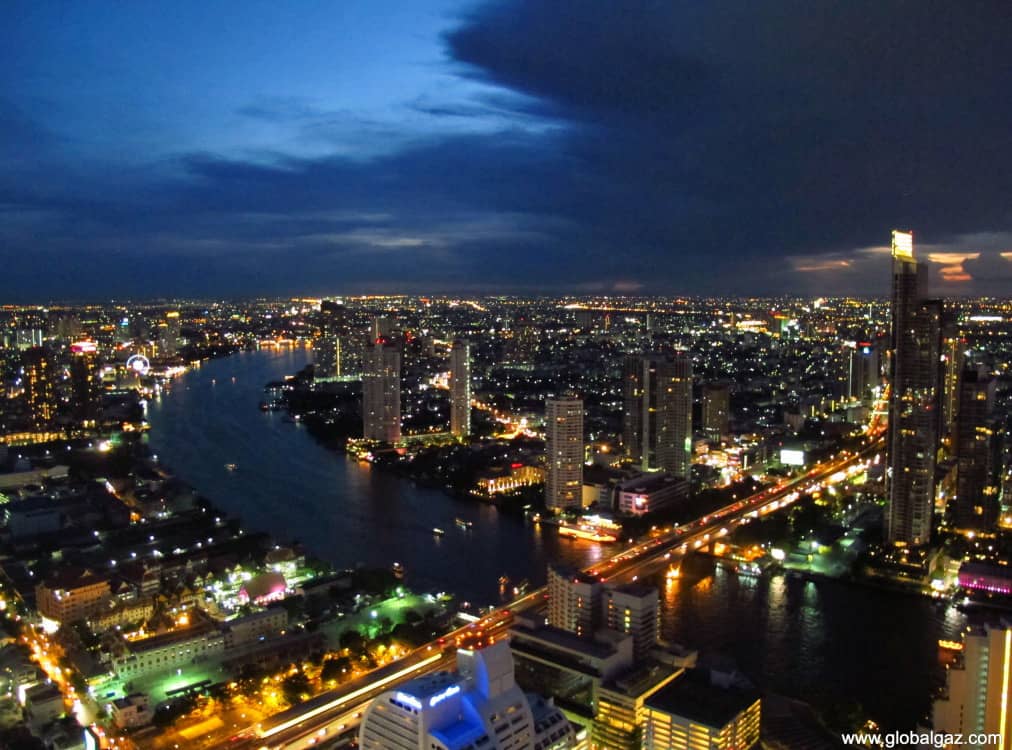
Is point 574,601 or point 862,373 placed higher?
point 862,373

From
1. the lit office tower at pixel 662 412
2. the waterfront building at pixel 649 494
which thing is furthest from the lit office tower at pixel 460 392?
the waterfront building at pixel 649 494

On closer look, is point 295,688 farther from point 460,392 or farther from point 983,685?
point 460,392

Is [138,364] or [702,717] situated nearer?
[702,717]

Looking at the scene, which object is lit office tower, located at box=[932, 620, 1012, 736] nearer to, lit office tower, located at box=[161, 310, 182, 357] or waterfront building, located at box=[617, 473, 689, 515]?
waterfront building, located at box=[617, 473, 689, 515]

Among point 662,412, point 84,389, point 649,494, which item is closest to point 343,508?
point 649,494

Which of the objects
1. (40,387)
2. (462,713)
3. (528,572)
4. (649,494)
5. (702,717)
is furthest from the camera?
(40,387)

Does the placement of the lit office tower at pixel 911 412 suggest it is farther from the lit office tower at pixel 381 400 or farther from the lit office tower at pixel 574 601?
the lit office tower at pixel 381 400

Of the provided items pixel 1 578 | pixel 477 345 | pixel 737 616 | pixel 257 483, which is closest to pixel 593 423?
pixel 257 483

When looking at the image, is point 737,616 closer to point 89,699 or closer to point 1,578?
point 89,699
